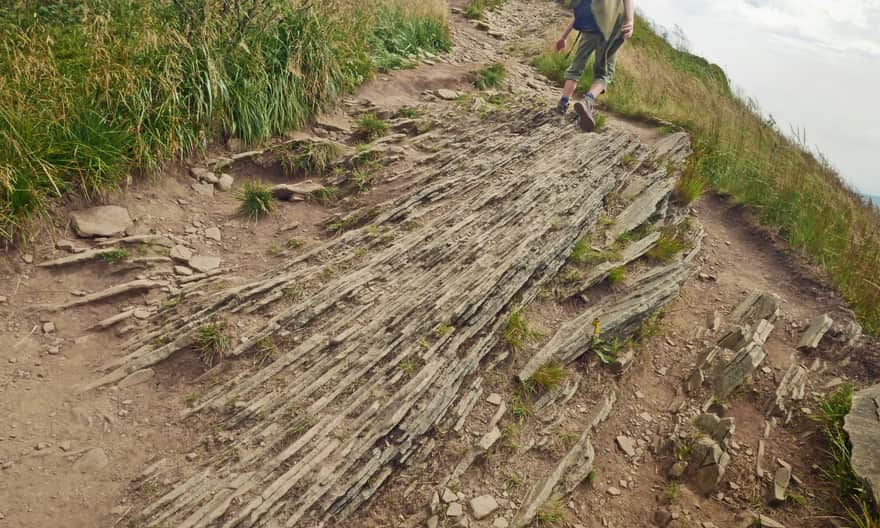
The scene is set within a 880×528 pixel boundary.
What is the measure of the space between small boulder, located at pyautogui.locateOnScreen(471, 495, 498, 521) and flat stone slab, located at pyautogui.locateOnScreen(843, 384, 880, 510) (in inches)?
96.5

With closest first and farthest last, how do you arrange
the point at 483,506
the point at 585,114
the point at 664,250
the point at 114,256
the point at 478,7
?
the point at 483,506, the point at 114,256, the point at 664,250, the point at 585,114, the point at 478,7

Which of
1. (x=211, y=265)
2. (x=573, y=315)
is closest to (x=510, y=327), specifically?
(x=573, y=315)

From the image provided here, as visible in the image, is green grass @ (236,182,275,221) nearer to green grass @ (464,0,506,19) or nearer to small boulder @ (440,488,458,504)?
small boulder @ (440,488,458,504)

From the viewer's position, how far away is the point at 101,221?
481 centimetres

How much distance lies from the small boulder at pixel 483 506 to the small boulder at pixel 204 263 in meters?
3.20

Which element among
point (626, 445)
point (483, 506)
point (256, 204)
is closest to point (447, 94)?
point (256, 204)

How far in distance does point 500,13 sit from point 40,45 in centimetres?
1310

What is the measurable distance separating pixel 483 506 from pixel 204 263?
3.37m

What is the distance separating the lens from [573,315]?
4910mm

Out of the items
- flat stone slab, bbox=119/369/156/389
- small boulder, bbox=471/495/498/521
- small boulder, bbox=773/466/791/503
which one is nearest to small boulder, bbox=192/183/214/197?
flat stone slab, bbox=119/369/156/389

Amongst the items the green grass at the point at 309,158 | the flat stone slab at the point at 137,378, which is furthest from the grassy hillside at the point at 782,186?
the flat stone slab at the point at 137,378

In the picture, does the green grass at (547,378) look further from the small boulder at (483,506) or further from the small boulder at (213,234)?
the small boulder at (213,234)

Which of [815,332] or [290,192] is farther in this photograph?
[290,192]

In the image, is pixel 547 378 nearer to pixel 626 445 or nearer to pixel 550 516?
pixel 626 445
